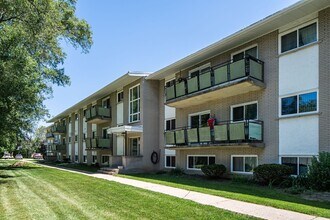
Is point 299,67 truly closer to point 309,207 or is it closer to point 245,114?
point 245,114

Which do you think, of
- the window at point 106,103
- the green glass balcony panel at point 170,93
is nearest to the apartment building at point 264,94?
the green glass balcony panel at point 170,93

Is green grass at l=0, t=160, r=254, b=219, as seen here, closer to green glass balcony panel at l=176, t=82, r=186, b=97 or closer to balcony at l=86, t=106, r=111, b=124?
green glass balcony panel at l=176, t=82, r=186, b=97

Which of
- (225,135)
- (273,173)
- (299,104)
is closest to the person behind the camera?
(273,173)

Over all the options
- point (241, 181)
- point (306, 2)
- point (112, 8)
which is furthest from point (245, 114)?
point (112, 8)

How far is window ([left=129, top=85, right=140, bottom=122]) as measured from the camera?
26906mm

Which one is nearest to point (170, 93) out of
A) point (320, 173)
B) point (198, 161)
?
point (198, 161)

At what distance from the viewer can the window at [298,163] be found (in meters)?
14.0

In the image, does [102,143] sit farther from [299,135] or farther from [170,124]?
[299,135]

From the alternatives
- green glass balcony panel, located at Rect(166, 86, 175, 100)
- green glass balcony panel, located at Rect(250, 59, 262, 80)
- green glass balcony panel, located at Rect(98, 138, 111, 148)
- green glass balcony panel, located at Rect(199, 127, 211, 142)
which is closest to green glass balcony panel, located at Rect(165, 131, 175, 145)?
green glass balcony panel, located at Rect(166, 86, 175, 100)

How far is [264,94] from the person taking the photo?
1642 cm

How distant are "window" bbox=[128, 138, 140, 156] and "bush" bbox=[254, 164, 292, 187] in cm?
1423

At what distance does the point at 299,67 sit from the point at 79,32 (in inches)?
408

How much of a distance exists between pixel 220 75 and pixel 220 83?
0.44 m

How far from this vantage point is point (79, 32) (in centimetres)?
1605
